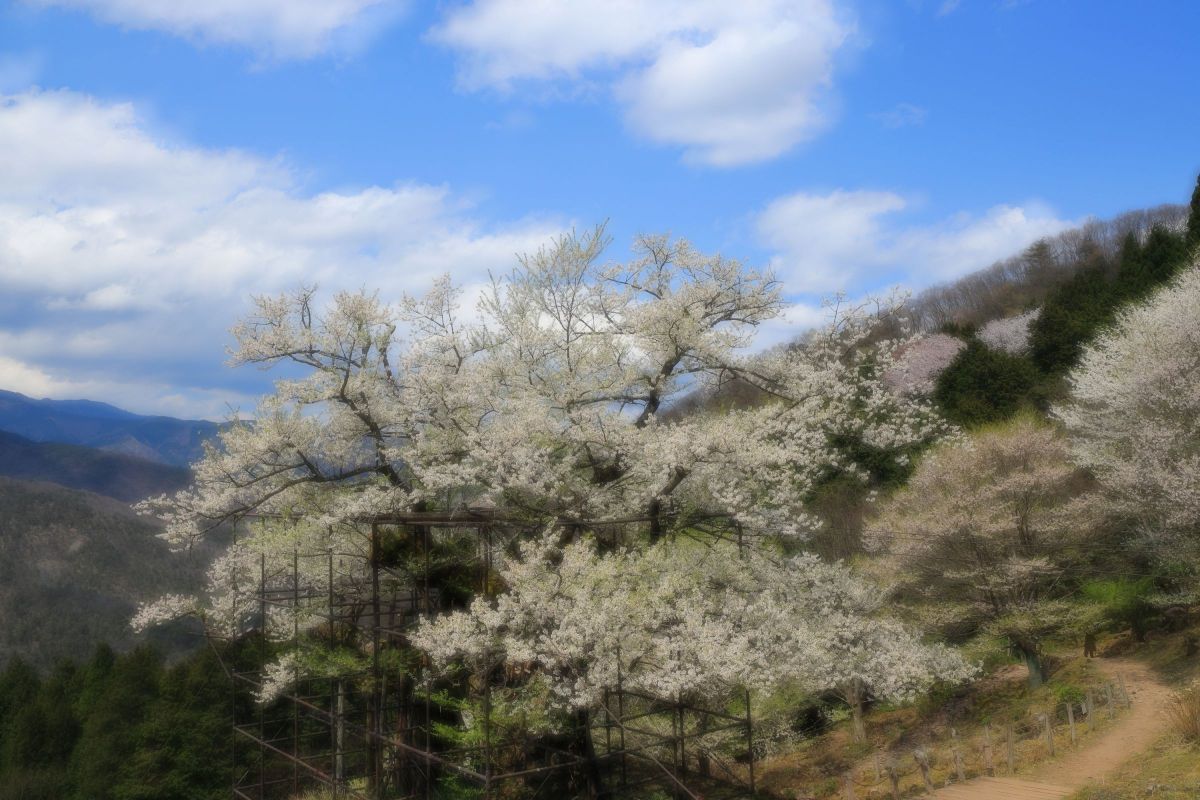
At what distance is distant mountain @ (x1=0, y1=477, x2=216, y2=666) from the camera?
52.0 m

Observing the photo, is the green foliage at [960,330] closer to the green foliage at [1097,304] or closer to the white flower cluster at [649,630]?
the green foliage at [1097,304]

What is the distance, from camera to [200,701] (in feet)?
92.0

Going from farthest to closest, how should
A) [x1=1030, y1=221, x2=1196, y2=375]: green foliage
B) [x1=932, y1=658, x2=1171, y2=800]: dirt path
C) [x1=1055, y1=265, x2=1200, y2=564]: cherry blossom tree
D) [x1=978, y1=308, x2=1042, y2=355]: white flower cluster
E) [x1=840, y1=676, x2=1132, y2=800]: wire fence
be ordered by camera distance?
[x1=978, y1=308, x2=1042, y2=355]: white flower cluster → [x1=1030, y1=221, x2=1196, y2=375]: green foliage → [x1=1055, y1=265, x2=1200, y2=564]: cherry blossom tree → [x1=840, y1=676, x2=1132, y2=800]: wire fence → [x1=932, y1=658, x2=1171, y2=800]: dirt path

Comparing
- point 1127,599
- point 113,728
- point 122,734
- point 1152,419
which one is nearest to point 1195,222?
point 1152,419

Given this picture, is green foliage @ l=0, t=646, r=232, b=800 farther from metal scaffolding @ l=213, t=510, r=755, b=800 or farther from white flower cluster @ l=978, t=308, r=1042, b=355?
white flower cluster @ l=978, t=308, r=1042, b=355

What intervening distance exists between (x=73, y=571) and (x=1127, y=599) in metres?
62.3

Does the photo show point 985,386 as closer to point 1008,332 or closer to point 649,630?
point 1008,332

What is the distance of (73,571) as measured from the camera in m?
60.3

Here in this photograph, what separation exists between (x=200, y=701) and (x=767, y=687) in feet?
74.5

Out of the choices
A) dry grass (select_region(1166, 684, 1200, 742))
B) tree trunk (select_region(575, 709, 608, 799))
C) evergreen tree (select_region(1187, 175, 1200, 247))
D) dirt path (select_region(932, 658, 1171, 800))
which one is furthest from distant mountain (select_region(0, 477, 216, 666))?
evergreen tree (select_region(1187, 175, 1200, 247))

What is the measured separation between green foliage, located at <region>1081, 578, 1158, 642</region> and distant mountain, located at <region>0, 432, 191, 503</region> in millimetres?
110314

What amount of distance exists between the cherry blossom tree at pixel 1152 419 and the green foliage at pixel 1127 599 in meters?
1.52

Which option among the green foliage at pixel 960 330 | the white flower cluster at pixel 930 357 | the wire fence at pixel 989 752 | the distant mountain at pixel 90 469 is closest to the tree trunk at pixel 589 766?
the wire fence at pixel 989 752

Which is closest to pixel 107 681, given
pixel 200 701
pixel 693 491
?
pixel 200 701
